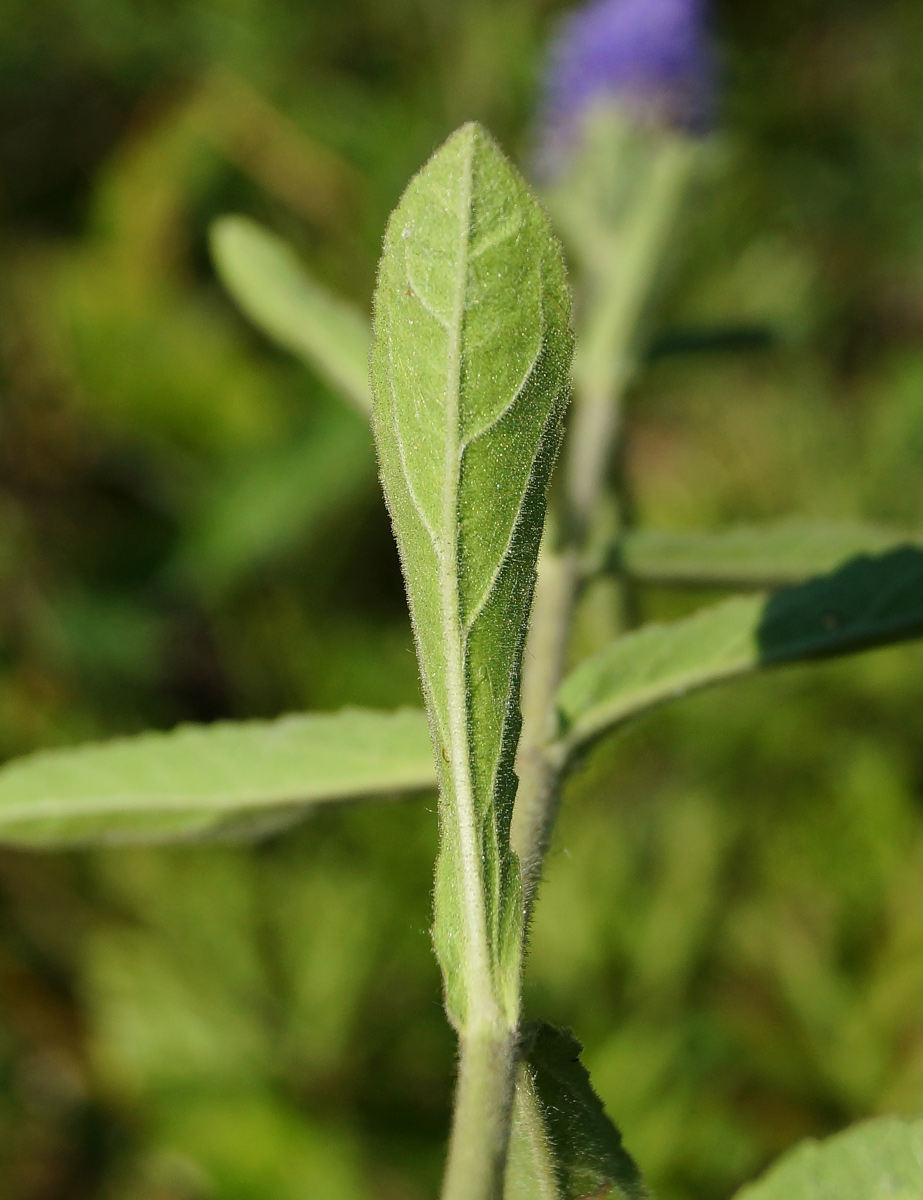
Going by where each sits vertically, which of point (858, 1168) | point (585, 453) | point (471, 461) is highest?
point (585, 453)

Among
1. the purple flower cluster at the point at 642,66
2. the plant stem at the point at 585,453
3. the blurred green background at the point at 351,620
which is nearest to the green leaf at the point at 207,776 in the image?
the plant stem at the point at 585,453

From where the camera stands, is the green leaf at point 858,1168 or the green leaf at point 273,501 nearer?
the green leaf at point 858,1168

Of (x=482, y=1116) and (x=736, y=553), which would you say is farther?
(x=736, y=553)

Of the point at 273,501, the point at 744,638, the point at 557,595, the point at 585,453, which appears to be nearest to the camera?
the point at 744,638

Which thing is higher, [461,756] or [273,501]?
[273,501]

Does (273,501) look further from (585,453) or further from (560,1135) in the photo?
(560,1135)

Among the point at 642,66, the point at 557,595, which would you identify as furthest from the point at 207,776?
the point at 642,66

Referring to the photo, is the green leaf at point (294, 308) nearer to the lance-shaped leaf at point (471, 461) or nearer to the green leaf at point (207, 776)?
the green leaf at point (207, 776)

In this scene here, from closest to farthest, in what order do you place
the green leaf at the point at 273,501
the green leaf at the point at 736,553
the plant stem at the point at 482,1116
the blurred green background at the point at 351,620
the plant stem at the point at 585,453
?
the plant stem at the point at 482,1116 → the plant stem at the point at 585,453 → the green leaf at the point at 736,553 → the blurred green background at the point at 351,620 → the green leaf at the point at 273,501
